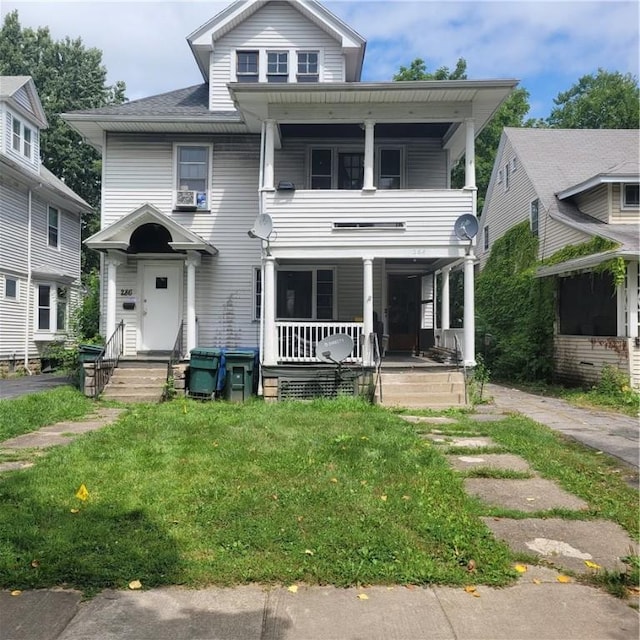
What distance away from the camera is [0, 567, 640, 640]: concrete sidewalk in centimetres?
293

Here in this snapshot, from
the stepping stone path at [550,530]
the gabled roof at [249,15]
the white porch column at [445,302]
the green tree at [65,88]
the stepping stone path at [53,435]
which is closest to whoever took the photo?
the stepping stone path at [550,530]

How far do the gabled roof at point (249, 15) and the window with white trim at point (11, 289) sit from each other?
9.06 meters

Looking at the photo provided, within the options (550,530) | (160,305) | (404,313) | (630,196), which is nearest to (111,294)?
(160,305)

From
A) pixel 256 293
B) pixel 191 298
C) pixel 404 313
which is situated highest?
pixel 256 293

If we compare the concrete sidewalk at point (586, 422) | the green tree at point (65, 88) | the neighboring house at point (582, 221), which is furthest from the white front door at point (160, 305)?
the green tree at point (65, 88)

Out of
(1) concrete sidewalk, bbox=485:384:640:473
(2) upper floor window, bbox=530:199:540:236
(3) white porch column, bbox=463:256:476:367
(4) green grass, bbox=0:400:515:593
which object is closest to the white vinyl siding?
(3) white porch column, bbox=463:256:476:367

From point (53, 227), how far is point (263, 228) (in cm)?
1282

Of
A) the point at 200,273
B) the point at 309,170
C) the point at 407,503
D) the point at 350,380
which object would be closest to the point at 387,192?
the point at 309,170

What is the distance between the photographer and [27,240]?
18.1m

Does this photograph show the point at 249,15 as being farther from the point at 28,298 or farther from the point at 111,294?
the point at 28,298

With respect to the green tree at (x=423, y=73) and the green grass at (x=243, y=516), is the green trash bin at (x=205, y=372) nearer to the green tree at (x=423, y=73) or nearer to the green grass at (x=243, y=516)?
the green grass at (x=243, y=516)

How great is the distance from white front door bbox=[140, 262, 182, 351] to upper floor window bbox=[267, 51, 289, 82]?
545 cm

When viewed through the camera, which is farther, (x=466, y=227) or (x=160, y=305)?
(x=160, y=305)

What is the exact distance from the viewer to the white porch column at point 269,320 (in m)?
11.3
